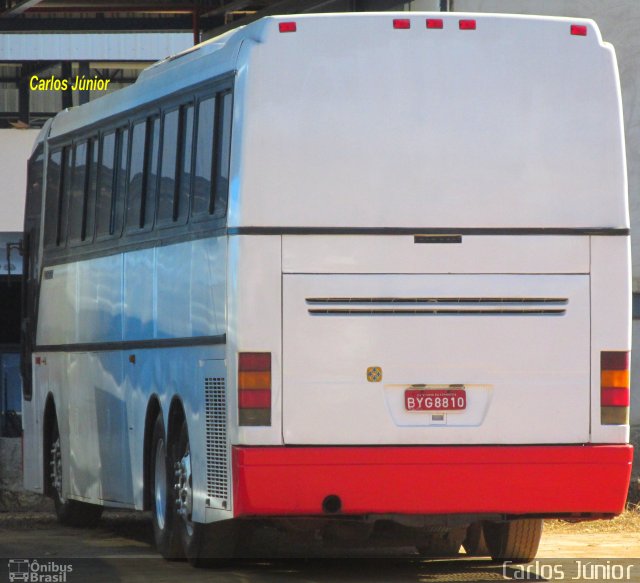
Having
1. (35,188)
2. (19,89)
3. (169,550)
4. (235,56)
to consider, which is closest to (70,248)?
(35,188)

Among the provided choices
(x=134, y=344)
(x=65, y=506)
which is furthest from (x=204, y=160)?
(x=65, y=506)

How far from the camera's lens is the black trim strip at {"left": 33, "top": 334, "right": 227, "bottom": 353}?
12509 millimetres

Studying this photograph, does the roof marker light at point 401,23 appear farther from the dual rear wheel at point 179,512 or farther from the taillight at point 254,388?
the dual rear wheel at point 179,512

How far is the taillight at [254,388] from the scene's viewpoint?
11.7m

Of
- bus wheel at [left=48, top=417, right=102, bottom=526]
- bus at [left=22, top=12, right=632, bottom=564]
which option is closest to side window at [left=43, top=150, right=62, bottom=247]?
bus wheel at [left=48, top=417, right=102, bottom=526]

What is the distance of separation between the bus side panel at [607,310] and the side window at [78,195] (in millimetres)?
5581

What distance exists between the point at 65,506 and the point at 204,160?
5821 millimetres

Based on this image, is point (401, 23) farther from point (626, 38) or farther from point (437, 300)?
point (626, 38)

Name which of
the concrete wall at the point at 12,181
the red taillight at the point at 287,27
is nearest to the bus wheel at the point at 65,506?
the red taillight at the point at 287,27

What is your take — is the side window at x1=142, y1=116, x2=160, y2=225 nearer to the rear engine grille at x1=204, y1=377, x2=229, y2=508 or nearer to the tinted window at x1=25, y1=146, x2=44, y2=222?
the rear engine grille at x1=204, y1=377, x2=229, y2=508

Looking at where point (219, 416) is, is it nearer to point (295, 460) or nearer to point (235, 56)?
point (295, 460)

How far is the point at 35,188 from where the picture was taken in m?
18.5

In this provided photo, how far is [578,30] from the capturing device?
12414 mm

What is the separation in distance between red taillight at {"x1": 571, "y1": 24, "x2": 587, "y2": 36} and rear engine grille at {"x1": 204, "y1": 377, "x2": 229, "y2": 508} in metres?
3.15
